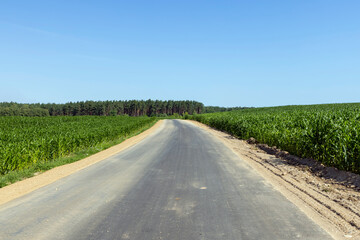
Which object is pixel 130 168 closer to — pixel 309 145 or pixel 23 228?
pixel 23 228

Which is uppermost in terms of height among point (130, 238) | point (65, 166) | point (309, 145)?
point (309, 145)

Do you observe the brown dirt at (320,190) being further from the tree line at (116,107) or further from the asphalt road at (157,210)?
the tree line at (116,107)

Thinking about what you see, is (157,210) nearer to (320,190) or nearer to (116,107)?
(320,190)

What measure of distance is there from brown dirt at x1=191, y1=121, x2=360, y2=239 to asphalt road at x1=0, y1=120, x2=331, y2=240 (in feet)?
1.20

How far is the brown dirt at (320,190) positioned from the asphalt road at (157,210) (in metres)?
0.37

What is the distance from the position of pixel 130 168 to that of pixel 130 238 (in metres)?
5.75

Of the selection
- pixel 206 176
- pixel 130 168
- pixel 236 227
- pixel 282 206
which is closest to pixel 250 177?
pixel 206 176

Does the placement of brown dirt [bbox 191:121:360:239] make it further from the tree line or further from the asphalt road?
the tree line

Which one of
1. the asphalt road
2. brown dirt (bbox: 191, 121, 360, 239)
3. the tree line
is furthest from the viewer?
the tree line

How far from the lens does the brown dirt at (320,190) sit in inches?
176

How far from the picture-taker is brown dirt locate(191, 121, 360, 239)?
4.47 m

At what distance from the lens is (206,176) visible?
26.2 ft

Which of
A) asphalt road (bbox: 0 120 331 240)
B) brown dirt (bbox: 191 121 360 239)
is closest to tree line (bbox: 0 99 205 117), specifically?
brown dirt (bbox: 191 121 360 239)

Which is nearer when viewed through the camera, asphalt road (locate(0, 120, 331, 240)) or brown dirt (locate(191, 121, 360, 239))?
asphalt road (locate(0, 120, 331, 240))
